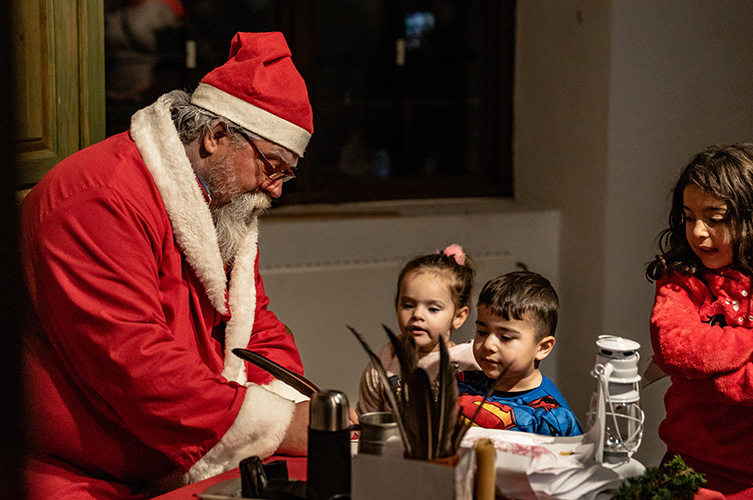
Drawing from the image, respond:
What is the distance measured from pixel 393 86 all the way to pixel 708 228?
2.10 m

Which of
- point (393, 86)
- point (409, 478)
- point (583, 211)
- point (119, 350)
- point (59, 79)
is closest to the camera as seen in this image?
point (409, 478)

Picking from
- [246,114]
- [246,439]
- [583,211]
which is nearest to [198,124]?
[246,114]

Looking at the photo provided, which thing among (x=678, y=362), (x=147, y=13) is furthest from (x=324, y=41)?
(x=678, y=362)

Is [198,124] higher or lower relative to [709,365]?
higher

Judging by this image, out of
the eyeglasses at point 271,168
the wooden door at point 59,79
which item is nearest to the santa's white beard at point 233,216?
the eyeglasses at point 271,168

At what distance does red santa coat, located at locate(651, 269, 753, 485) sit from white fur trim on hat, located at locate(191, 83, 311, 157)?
964 millimetres

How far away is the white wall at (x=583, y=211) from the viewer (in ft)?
10.9

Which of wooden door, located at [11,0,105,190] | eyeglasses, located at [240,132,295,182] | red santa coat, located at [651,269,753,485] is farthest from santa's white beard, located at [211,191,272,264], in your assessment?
red santa coat, located at [651,269,753,485]

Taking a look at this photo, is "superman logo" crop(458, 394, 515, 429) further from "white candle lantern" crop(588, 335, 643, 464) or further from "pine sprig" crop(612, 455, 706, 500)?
"pine sprig" crop(612, 455, 706, 500)

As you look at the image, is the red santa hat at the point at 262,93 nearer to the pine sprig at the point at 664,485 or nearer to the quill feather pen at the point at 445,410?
the quill feather pen at the point at 445,410

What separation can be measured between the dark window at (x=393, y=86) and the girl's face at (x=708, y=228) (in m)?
1.96

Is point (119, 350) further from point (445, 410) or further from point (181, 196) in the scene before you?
point (445, 410)

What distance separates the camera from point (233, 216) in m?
1.99

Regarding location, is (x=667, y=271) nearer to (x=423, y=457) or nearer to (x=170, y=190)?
(x=423, y=457)
